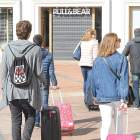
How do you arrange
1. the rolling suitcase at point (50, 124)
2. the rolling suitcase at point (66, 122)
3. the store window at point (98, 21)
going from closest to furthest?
the rolling suitcase at point (50, 124) → the rolling suitcase at point (66, 122) → the store window at point (98, 21)

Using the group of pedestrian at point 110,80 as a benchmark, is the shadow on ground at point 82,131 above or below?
below

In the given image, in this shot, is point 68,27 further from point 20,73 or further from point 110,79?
point 20,73

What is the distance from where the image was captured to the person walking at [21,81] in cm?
429

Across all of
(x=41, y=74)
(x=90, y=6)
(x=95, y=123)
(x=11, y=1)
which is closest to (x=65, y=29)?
(x=90, y=6)

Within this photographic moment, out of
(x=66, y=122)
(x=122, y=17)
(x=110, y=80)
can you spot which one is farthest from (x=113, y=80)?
(x=122, y=17)

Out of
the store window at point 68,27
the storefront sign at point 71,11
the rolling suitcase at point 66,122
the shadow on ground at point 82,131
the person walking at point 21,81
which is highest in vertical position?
the storefront sign at point 71,11

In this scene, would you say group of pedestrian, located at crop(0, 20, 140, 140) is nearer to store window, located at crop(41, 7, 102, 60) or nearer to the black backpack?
the black backpack

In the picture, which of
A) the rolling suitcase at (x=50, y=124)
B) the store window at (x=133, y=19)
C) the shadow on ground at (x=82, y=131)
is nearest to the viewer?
the rolling suitcase at (x=50, y=124)

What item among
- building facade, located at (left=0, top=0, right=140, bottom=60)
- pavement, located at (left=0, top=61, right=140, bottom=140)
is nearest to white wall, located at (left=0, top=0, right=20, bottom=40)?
building facade, located at (left=0, top=0, right=140, bottom=60)

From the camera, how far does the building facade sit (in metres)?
18.6

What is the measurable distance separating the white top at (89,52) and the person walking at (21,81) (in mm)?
3389

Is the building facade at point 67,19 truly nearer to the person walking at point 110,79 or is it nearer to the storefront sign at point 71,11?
the storefront sign at point 71,11

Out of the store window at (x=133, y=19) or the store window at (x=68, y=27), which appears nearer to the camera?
the store window at (x=133, y=19)

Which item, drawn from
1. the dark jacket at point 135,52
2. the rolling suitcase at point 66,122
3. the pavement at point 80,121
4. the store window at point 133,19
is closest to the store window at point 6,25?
the store window at point 133,19
